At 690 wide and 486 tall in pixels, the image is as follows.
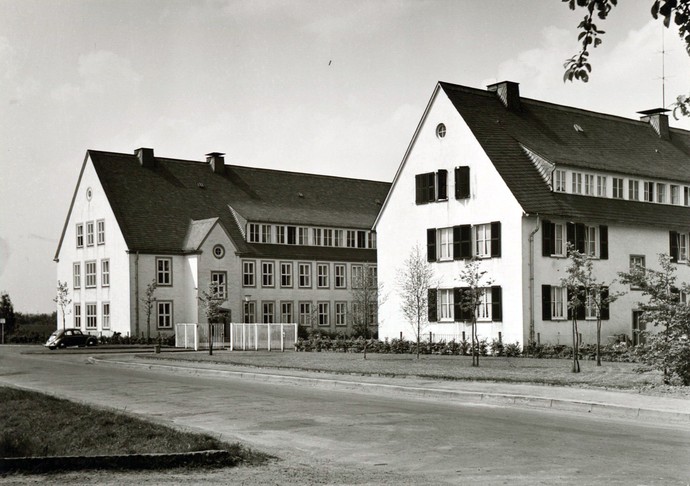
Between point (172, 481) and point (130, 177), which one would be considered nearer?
point (172, 481)

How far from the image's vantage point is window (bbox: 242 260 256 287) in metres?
59.5

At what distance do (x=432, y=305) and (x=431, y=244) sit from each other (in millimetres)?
3073

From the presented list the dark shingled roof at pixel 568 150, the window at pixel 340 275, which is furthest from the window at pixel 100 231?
the dark shingled roof at pixel 568 150

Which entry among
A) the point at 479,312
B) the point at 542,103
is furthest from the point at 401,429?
the point at 542,103

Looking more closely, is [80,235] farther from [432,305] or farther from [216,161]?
[432,305]

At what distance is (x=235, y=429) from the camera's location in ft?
46.8

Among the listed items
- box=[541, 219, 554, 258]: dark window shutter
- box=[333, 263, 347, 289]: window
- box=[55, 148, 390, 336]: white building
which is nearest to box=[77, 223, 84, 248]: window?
box=[55, 148, 390, 336]: white building

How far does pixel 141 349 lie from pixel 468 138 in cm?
2159

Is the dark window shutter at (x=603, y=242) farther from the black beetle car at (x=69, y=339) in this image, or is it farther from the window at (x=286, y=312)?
the black beetle car at (x=69, y=339)

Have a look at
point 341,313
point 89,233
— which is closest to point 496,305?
point 341,313

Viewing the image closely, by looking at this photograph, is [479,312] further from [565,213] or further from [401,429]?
[401,429]

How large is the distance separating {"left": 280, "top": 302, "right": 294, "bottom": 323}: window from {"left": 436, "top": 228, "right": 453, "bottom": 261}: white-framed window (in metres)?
21.3

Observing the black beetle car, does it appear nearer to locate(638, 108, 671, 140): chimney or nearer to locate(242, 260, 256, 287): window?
locate(242, 260, 256, 287): window

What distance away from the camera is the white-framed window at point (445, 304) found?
1614 inches
